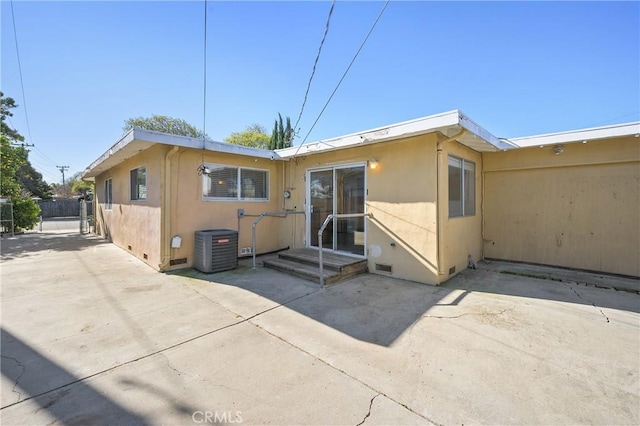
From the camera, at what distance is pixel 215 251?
5.32 metres

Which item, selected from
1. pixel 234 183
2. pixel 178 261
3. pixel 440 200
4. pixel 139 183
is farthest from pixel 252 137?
pixel 440 200

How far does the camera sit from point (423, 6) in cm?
496

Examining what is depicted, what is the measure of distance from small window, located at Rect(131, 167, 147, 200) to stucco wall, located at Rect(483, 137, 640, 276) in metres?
8.50

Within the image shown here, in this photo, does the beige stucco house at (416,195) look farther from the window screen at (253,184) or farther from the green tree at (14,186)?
the green tree at (14,186)

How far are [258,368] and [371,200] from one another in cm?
394

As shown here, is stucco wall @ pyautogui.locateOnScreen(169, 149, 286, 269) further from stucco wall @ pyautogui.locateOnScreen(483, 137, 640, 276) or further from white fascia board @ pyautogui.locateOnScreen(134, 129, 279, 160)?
stucco wall @ pyautogui.locateOnScreen(483, 137, 640, 276)

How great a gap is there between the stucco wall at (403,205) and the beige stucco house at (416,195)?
2cm

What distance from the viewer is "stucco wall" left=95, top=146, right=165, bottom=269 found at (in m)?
5.62

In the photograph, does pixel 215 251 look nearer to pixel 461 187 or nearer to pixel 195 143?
pixel 195 143

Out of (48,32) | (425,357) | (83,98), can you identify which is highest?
(83,98)

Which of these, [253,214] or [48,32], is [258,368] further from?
[48,32]

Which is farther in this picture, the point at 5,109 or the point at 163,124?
the point at 163,124

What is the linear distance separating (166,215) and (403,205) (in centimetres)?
479

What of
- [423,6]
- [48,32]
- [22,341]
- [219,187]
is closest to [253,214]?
[219,187]
